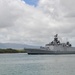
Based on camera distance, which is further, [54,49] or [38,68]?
[54,49]

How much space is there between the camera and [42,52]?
620 ft

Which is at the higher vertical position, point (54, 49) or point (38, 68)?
point (54, 49)

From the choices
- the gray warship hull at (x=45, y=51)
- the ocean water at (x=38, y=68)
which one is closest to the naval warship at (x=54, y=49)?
the gray warship hull at (x=45, y=51)

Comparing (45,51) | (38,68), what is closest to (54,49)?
(45,51)

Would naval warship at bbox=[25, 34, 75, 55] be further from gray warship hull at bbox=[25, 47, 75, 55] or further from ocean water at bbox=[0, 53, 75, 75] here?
ocean water at bbox=[0, 53, 75, 75]

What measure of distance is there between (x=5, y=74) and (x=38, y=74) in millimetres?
5609

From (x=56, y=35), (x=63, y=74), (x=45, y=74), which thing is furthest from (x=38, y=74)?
(x=56, y=35)

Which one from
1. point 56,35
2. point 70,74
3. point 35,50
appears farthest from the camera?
point 56,35

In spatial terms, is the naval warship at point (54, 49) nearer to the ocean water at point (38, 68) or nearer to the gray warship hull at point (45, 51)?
the gray warship hull at point (45, 51)

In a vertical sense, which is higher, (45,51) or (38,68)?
(45,51)

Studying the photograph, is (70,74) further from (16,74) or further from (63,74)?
(16,74)

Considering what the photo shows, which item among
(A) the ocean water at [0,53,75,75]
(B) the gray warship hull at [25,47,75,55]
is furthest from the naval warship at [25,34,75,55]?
(A) the ocean water at [0,53,75,75]

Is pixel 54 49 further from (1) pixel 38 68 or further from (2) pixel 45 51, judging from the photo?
(1) pixel 38 68

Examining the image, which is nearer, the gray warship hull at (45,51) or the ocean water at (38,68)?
the ocean water at (38,68)
